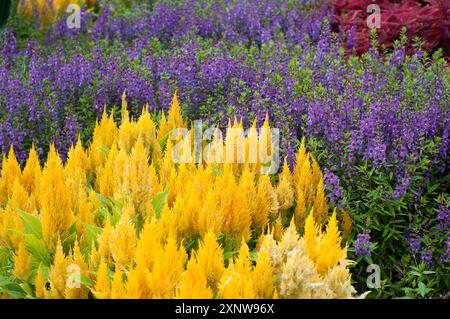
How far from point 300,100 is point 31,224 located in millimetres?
2106

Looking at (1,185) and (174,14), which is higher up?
(174,14)

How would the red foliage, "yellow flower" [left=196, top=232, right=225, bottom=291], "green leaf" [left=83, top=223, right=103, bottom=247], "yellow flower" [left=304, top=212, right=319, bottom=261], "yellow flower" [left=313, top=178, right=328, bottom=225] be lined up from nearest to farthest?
1. "yellow flower" [left=196, top=232, right=225, bottom=291]
2. "yellow flower" [left=304, top=212, right=319, bottom=261]
3. "green leaf" [left=83, top=223, right=103, bottom=247]
4. "yellow flower" [left=313, top=178, right=328, bottom=225]
5. the red foliage

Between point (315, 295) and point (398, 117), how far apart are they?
203 centimetres

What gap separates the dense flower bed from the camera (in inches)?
175

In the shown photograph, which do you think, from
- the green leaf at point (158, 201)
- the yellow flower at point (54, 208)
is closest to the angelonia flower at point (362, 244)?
the green leaf at point (158, 201)

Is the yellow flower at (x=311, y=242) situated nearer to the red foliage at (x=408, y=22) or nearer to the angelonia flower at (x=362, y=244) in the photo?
the angelonia flower at (x=362, y=244)

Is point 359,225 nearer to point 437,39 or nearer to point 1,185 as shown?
point 1,185

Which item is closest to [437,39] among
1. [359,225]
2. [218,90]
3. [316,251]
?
[218,90]

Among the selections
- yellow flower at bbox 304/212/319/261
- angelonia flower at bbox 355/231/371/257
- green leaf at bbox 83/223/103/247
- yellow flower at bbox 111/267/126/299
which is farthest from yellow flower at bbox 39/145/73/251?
angelonia flower at bbox 355/231/371/257

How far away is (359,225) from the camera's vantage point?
14.2ft

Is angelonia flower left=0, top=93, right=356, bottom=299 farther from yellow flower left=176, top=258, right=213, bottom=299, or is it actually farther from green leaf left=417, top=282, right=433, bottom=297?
green leaf left=417, top=282, right=433, bottom=297

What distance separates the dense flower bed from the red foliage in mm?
247

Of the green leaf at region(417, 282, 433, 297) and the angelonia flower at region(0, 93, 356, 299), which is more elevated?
the angelonia flower at region(0, 93, 356, 299)

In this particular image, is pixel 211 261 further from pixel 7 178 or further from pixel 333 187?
pixel 7 178
